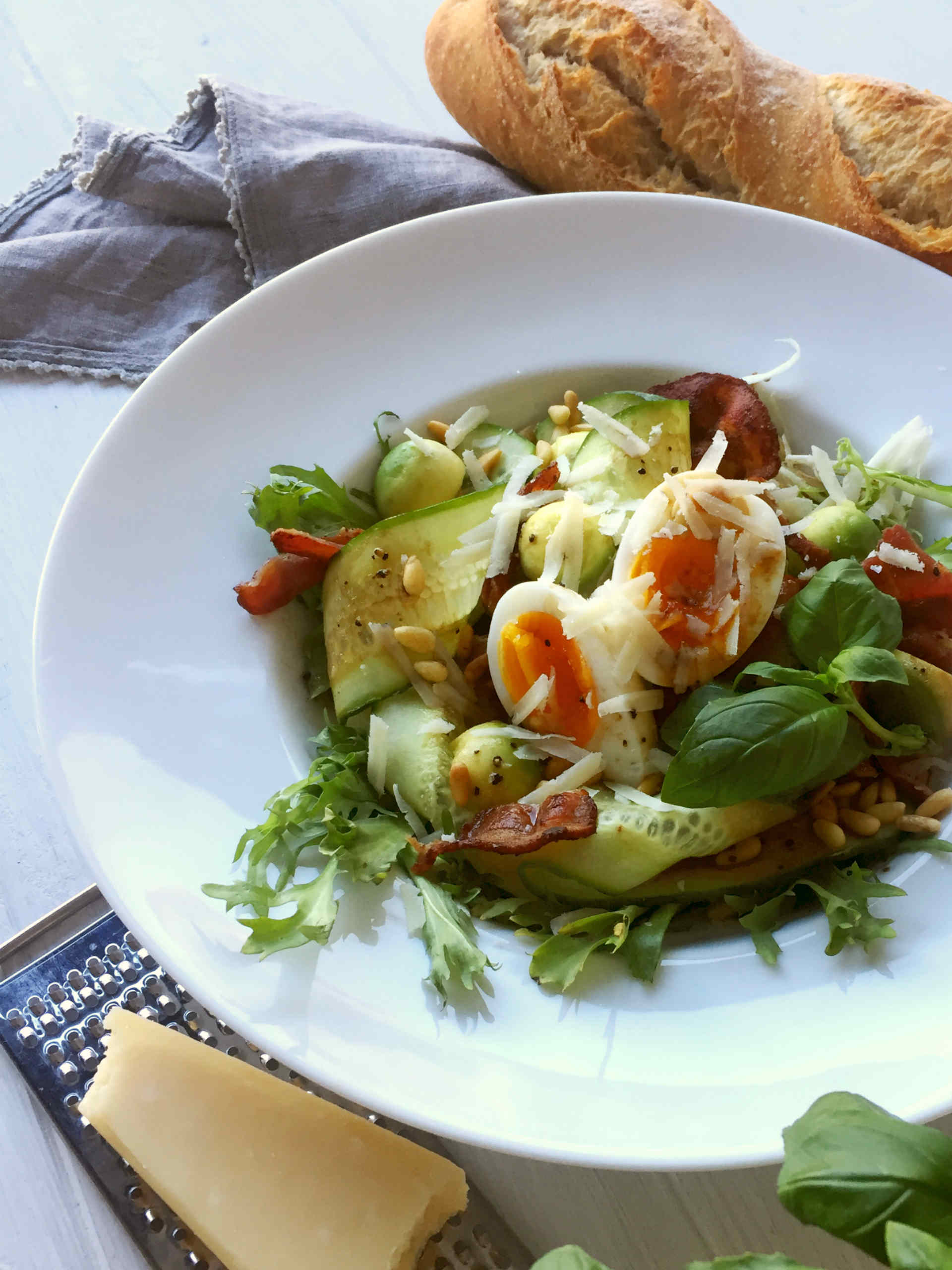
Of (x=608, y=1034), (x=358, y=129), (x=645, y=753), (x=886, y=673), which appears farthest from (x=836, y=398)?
(x=358, y=129)

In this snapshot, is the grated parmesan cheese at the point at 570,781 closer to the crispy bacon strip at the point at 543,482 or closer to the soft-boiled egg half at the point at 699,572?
the soft-boiled egg half at the point at 699,572

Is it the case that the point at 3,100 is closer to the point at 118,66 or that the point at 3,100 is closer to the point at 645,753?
the point at 118,66

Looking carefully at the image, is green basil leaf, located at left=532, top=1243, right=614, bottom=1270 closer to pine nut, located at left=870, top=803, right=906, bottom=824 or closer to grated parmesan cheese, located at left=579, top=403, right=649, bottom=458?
pine nut, located at left=870, top=803, right=906, bottom=824

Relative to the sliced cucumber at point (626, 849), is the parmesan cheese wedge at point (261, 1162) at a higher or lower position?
lower

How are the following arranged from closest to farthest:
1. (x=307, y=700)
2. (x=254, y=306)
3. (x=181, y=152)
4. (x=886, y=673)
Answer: (x=886, y=673)
(x=307, y=700)
(x=254, y=306)
(x=181, y=152)

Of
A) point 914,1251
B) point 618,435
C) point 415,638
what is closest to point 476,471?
point 618,435

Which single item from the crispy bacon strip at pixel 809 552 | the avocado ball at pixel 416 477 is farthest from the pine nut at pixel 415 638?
the crispy bacon strip at pixel 809 552

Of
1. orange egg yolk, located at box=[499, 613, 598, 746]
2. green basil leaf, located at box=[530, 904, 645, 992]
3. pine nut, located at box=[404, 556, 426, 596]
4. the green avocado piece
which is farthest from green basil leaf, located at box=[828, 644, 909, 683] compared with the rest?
pine nut, located at box=[404, 556, 426, 596]

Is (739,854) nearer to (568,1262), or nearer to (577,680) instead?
(577,680)
